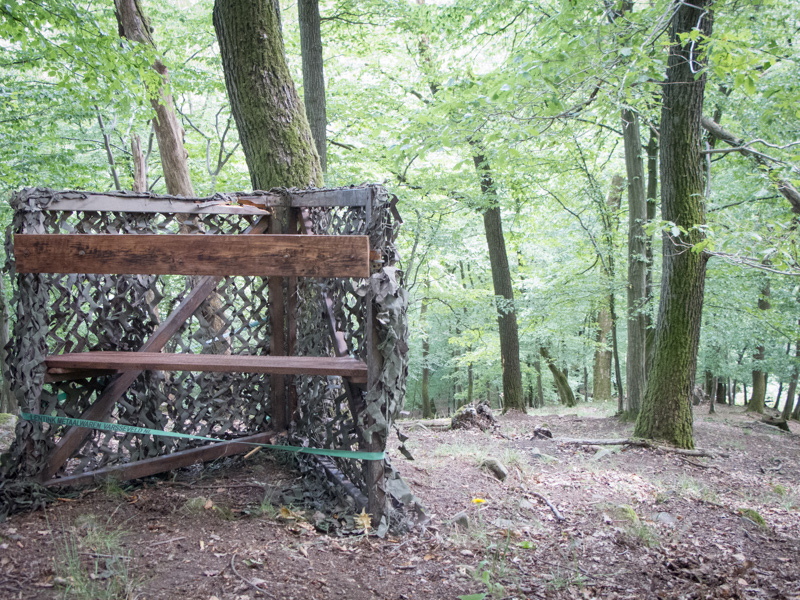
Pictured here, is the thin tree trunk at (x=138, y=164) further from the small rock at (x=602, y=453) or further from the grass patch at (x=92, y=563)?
the small rock at (x=602, y=453)

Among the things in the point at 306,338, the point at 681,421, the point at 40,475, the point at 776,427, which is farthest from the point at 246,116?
the point at 776,427

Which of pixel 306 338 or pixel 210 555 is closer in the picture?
pixel 210 555

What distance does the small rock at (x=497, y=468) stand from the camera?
16.1 ft

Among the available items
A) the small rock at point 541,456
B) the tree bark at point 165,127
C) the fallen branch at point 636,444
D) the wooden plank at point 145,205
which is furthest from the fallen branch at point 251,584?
the tree bark at point 165,127

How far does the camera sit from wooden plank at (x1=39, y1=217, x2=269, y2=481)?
3.49m

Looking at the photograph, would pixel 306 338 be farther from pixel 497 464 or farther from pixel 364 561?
pixel 497 464

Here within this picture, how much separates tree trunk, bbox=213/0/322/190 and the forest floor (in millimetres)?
2594

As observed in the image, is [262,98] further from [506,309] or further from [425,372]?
[425,372]

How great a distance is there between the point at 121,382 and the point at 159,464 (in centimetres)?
65

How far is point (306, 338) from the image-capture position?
4309 mm

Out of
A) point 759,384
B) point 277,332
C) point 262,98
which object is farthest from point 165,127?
point 759,384

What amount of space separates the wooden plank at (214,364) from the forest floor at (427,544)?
882 mm

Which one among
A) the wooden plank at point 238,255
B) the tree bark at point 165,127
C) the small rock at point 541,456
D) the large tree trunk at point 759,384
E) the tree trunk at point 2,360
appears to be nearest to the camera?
the wooden plank at point 238,255

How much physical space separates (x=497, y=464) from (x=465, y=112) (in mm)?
3873
